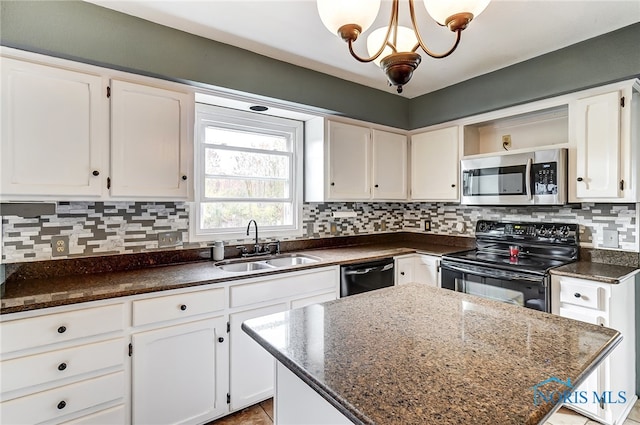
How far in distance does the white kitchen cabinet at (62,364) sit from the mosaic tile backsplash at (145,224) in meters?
0.62

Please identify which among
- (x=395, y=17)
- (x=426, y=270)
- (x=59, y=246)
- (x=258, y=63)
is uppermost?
(x=258, y=63)

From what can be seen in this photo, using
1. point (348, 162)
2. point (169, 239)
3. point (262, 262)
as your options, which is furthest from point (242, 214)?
point (348, 162)

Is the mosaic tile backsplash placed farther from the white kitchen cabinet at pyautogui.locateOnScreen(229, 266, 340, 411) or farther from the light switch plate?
the white kitchen cabinet at pyautogui.locateOnScreen(229, 266, 340, 411)

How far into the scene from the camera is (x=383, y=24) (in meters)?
2.03

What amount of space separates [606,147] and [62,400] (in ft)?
11.3

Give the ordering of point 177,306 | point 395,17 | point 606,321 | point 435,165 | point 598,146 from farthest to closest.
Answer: point 435,165 → point 598,146 → point 606,321 → point 177,306 → point 395,17

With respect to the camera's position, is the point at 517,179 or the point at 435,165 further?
the point at 435,165

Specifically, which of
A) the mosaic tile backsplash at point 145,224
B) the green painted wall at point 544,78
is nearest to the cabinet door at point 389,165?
the green painted wall at point 544,78

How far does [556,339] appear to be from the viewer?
105 cm

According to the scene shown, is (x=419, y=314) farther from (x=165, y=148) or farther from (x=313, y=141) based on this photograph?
(x=313, y=141)

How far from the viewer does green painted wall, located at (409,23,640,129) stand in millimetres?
2041

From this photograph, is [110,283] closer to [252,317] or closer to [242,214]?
[252,317]

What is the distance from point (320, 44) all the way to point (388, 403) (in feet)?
7.26

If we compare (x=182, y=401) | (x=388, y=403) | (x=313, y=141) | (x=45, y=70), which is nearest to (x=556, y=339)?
(x=388, y=403)
